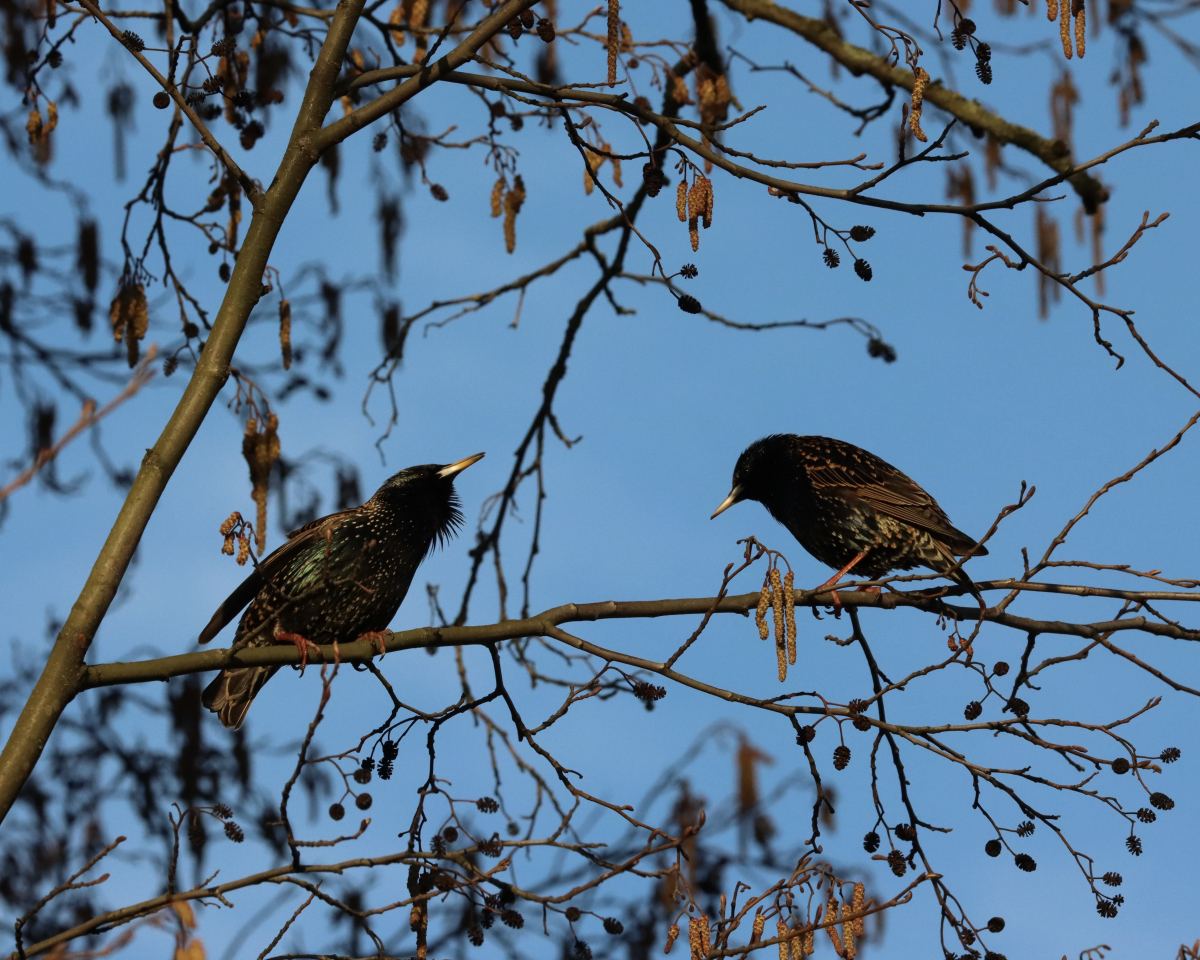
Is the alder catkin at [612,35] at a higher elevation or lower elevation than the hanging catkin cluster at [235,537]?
higher

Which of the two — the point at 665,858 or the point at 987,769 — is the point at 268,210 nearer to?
the point at 665,858

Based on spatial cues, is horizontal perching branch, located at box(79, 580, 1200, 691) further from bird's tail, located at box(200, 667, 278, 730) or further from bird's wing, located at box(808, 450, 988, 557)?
bird's wing, located at box(808, 450, 988, 557)

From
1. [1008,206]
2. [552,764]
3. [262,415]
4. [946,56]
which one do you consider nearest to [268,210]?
[262,415]

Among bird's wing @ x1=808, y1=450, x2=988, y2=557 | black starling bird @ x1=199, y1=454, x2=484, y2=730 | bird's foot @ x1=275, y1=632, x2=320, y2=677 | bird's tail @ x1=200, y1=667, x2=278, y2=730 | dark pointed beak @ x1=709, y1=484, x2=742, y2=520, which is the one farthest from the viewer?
dark pointed beak @ x1=709, y1=484, x2=742, y2=520

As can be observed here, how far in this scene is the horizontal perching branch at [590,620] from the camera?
3.68 metres

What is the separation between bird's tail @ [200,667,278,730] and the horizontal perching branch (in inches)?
49.2

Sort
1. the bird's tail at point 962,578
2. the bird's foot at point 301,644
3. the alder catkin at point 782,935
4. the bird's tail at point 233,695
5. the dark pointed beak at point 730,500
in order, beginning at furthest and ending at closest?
the dark pointed beak at point 730,500 < the bird's tail at point 233,695 < the bird's foot at point 301,644 < the bird's tail at point 962,578 < the alder catkin at point 782,935

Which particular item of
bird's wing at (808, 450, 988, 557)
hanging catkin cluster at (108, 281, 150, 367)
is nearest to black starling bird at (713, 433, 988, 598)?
bird's wing at (808, 450, 988, 557)

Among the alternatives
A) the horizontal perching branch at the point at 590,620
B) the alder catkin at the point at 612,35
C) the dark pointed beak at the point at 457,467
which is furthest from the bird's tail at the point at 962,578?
the dark pointed beak at the point at 457,467

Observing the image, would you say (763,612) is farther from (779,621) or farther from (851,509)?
(851,509)

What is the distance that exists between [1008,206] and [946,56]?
3.05 meters

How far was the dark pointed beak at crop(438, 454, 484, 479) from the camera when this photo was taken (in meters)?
5.78

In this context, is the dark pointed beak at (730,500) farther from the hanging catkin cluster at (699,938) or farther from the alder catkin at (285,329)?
the hanging catkin cluster at (699,938)

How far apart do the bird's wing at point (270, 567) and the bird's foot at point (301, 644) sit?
8.2 inches
